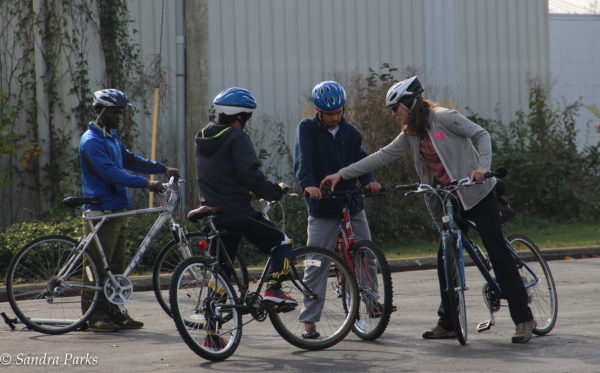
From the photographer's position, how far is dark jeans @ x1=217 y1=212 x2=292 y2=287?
19.5ft

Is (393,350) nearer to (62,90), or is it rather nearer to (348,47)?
(62,90)

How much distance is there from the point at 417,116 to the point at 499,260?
1.18 m

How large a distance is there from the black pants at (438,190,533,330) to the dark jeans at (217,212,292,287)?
116cm

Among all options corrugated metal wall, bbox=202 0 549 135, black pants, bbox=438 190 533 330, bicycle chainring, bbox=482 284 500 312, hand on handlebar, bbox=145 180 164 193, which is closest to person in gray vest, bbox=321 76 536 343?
black pants, bbox=438 190 533 330

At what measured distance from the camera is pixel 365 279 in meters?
6.38

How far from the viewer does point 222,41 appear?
1555 cm

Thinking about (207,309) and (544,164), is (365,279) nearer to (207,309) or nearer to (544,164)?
(207,309)

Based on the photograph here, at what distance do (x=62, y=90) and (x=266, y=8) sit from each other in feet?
14.1

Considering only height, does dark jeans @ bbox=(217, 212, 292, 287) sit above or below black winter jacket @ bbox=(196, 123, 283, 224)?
below

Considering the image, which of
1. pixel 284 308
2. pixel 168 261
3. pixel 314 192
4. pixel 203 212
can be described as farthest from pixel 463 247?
pixel 168 261

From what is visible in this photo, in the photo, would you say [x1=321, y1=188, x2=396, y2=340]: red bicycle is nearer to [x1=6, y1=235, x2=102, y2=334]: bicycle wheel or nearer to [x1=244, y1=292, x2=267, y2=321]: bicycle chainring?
[x1=244, y1=292, x2=267, y2=321]: bicycle chainring

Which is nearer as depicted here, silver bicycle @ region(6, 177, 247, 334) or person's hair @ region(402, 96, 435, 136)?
person's hair @ region(402, 96, 435, 136)

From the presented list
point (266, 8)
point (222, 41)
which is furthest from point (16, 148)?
point (266, 8)

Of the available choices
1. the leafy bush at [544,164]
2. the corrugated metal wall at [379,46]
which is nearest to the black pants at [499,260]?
the corrugated metal wall at [379,46]
